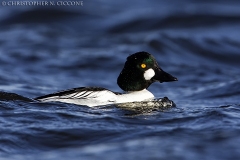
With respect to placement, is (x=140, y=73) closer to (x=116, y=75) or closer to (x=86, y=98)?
(x=86, y=98)

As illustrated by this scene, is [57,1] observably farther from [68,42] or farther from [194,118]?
[194,118]

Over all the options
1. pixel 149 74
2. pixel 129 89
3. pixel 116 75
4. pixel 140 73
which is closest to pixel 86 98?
pixel 129 89

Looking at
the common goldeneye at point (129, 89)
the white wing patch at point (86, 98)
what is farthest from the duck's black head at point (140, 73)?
the white wing patch at point (86, 98)

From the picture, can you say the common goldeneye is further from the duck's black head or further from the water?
the water

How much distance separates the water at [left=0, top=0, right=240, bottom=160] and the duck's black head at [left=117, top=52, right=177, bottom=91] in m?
0.60

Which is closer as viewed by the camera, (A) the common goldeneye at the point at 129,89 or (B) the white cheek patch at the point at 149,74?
(A) the common goldeneye at the point at 129,89

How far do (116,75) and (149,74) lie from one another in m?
5.26

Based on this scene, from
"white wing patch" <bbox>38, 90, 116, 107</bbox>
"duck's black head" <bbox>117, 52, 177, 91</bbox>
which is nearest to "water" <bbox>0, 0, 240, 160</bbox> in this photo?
"white wing patch" <bbox>38, 90, 116, 107</bbox>

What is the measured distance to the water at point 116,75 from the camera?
7.53 metres

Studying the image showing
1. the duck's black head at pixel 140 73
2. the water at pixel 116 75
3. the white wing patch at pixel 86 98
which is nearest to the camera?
the water at pixel 116 75

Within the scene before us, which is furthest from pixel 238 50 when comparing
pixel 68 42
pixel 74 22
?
pixel 74 22

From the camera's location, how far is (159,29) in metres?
20.4

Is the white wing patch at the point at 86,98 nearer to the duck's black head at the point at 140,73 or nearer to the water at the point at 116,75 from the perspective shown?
the water at the point at 116,75

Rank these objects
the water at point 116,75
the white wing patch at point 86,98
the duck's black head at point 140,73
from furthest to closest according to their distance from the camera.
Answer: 1. the duck's black head at point 140,73
2. the white wing patch at point 86,98
3. the water at point 116,75
